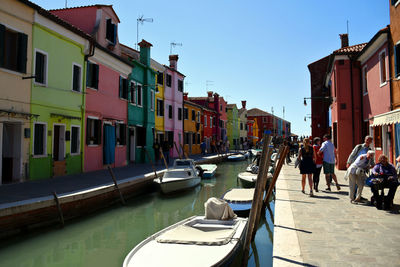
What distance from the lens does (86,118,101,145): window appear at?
1545 cm

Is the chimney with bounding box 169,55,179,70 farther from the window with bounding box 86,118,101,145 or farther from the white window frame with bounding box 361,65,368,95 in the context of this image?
the white window frame with bounding box 361,65,368,95

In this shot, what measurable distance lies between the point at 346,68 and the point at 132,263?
50.3 feet

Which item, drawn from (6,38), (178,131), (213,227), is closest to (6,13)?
(6,38)

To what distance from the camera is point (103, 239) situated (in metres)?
7.96

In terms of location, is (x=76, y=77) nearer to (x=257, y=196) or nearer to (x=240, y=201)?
(x=240, y=201)

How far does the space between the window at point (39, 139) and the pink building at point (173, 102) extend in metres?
15.1

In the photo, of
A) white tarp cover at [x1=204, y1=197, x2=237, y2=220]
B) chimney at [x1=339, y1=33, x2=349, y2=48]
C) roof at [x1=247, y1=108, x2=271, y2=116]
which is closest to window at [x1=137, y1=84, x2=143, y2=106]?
white tarp cover at [x1=204, y1=197, x2=237, y2=220]

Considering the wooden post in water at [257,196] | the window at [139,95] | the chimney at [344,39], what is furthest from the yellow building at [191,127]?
the wooden post in water at [257,196]

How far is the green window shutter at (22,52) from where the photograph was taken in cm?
1107

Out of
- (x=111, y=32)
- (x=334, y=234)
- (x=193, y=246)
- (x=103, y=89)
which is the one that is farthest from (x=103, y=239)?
(x=111, y=32)

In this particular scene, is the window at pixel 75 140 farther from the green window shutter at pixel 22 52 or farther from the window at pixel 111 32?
the window at pixel 111 32

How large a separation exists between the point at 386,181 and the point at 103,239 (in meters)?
6.69

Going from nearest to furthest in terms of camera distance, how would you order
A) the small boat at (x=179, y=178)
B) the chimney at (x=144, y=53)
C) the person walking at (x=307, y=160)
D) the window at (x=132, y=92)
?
1. the person walking at (x=307, y=160)
2. the small boat at (x=179, y=178)
3. the window at (x=132, y=92)
4. the chimney at (x=144, y=53)

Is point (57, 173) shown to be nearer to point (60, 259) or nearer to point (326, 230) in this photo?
point (60, 259)
